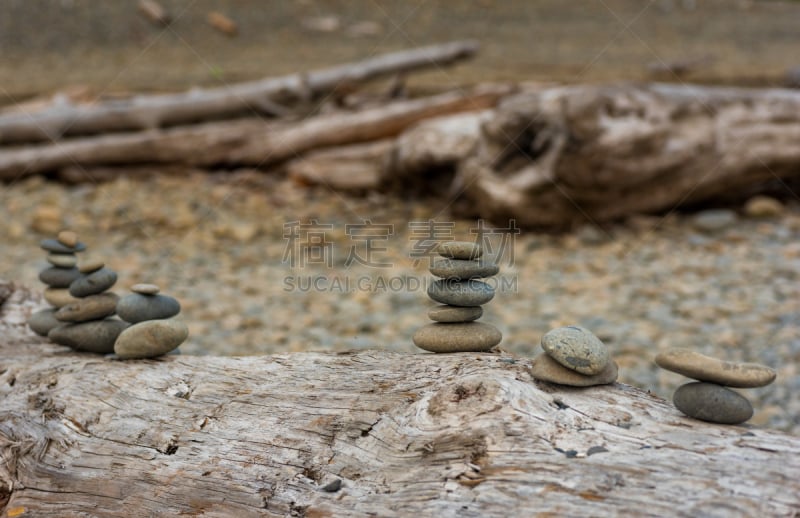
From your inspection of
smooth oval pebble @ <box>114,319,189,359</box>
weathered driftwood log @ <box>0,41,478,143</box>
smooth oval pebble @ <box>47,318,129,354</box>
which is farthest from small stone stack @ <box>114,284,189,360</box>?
weathered driftwood log @ <box>0,41,478,143</box>

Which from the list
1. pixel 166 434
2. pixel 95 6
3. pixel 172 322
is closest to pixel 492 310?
pixel 172 322

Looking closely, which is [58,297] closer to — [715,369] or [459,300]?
[459,300]

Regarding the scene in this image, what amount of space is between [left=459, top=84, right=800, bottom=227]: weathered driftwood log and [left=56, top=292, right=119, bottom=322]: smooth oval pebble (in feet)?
12.3

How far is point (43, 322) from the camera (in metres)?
3.47

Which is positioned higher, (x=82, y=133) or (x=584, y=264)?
(x=82, y=133)

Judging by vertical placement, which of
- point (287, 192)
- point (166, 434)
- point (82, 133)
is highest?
point (82, 133)

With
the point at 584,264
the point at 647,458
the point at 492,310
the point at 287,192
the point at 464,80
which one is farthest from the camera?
the point at 464,80

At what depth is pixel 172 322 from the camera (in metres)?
3.09

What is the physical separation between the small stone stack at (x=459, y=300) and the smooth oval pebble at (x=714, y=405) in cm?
76

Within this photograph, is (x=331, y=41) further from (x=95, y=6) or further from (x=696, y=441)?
(x=696, y=441)

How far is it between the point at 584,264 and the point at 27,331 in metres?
3.95

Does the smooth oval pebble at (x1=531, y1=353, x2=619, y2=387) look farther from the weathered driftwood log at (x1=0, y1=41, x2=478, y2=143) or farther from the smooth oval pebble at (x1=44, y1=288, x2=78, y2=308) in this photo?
the weathered driftwood log at (x1=0, y1=41, x2=478, y2=143)

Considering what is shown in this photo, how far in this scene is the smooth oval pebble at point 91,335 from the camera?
3.26 meters

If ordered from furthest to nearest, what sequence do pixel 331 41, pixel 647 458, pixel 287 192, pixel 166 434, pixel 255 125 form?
pixel 331 41 → pixel 255 125 → pixel 287 192 → pixel 166 434 → pixel 647 458
